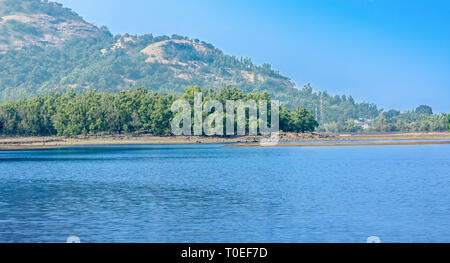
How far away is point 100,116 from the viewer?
6019 inches

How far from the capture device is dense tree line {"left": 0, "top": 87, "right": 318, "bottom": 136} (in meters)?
153

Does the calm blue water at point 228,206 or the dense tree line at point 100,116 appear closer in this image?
the calm blue water at point 228,206

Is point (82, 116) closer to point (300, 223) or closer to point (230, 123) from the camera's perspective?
point (230, 123)

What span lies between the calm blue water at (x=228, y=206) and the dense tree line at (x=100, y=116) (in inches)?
3592

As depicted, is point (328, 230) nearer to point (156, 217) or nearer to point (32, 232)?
point (156, 217)

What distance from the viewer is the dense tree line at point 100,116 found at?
153 metres

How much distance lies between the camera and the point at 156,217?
1251 inches

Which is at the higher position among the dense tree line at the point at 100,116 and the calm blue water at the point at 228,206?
the dense tree line at the point at 100,116

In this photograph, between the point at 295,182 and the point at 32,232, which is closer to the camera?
the point at 32,232

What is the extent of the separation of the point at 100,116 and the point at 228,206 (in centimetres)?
12122
